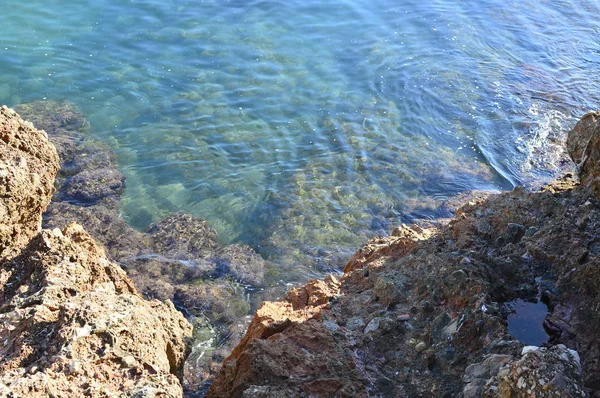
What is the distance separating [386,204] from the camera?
383 inches

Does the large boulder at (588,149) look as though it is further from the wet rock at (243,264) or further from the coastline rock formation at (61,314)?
the wet rock at (243,264)

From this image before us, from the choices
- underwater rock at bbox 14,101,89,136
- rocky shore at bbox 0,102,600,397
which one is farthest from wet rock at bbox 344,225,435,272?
underwater rock at bbox 14,101,89,136

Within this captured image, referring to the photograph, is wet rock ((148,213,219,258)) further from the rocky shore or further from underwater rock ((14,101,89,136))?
underwater rock ((14,101,89,136))

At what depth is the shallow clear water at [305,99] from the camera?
970cm

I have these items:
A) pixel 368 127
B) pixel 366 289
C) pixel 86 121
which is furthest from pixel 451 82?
pixel 366 289

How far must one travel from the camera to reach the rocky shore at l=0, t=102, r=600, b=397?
3.90m

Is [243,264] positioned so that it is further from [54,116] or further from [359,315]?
[54,116]

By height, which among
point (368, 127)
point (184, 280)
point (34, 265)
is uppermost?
point (34, 265)

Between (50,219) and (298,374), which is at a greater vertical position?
(298,374)

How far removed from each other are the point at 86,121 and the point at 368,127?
16.4 feet

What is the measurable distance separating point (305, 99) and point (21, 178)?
7.51 meters

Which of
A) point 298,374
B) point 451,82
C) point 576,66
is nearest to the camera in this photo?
point 298,374

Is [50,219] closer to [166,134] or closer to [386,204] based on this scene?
[166,134]

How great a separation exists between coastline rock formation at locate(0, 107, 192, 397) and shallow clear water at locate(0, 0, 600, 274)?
12.0 ft
